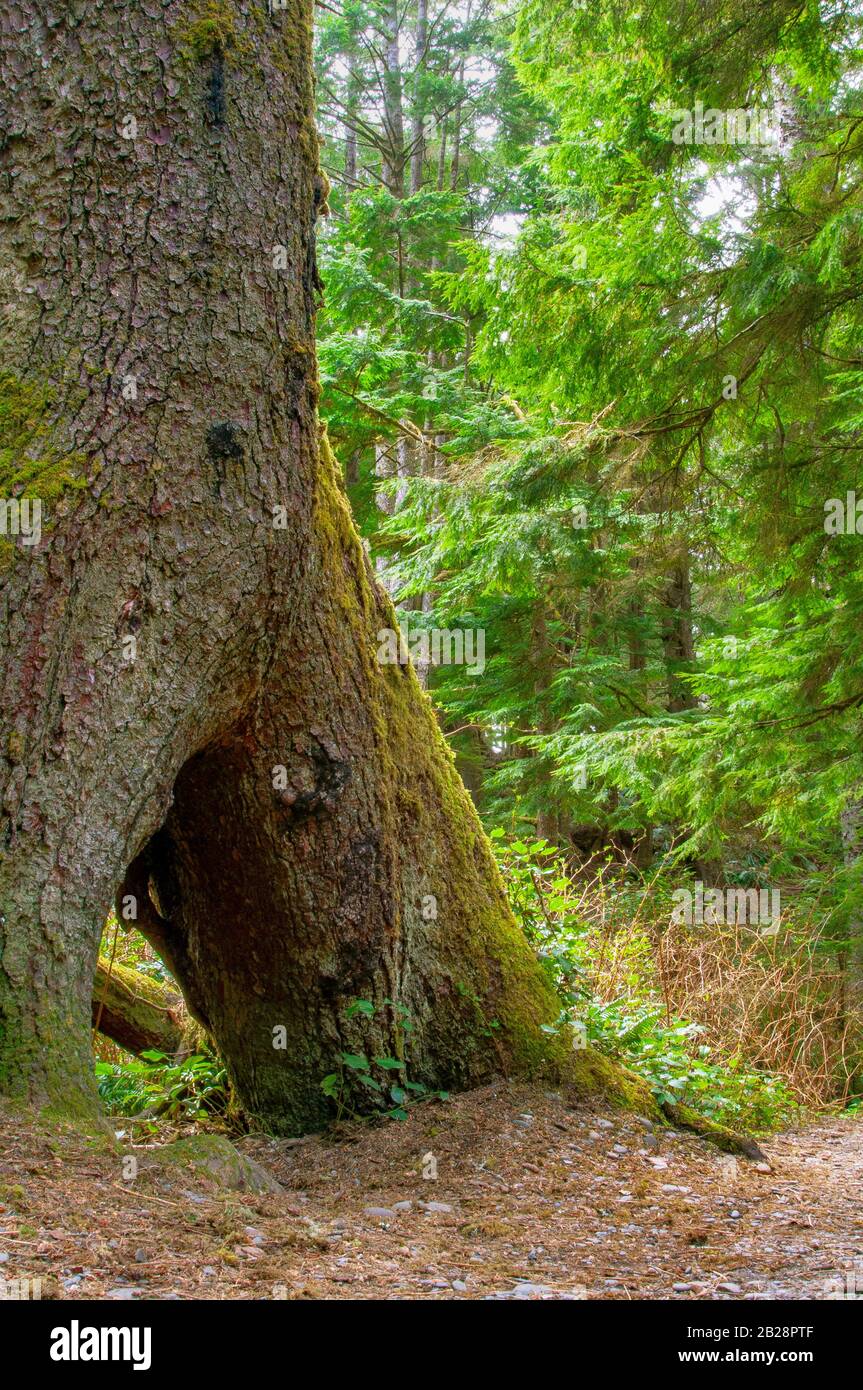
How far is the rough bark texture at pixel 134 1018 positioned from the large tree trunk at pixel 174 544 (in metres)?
1.58

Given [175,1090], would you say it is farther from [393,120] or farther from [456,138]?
[456,138]

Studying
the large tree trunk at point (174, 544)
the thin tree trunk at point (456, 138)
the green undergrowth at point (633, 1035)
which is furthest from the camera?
the thin tree trunk at point (456, 138)

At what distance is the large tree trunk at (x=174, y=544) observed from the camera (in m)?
2.82

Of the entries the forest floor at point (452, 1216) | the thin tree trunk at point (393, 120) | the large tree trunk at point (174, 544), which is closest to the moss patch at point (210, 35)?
the large tree trunk at point (174, 544)

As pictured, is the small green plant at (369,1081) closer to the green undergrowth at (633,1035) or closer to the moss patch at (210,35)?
the green undergrowth at (633,1035)

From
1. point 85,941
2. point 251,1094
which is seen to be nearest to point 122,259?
point 85,941

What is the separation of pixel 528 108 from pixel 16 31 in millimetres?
15797

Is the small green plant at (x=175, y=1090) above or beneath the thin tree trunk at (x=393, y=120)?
beneath

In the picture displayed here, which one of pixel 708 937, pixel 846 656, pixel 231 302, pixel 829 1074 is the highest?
pixel 231 302

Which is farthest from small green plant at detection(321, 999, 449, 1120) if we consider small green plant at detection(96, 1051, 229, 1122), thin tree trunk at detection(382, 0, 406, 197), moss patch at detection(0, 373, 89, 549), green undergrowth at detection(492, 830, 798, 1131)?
thin tree trunk at detection(382, 0, 406, 197)

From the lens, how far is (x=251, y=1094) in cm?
402

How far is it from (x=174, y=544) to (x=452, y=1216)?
229 centimetres

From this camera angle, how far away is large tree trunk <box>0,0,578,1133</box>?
2.82 m
